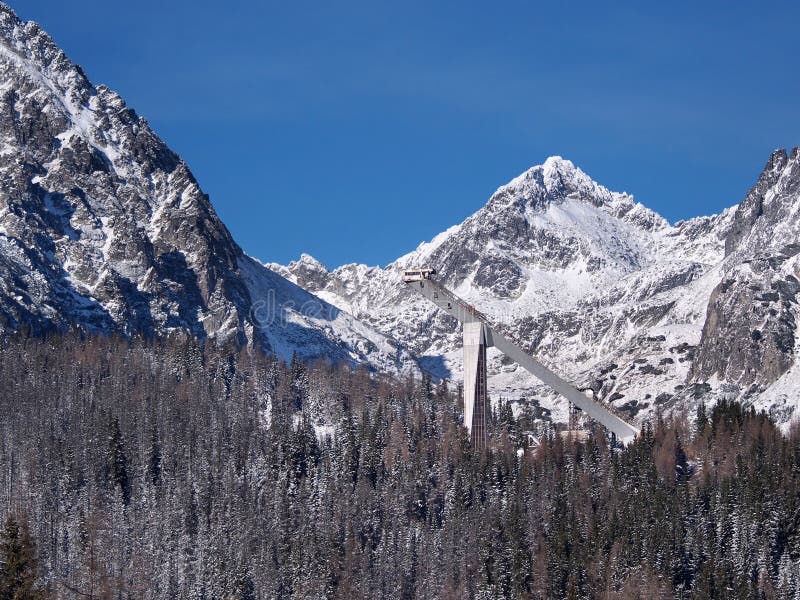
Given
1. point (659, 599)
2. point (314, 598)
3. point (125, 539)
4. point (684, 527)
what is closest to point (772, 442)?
point (684, 527)

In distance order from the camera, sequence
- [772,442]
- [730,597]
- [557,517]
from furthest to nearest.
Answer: [772,442]
[557,517]
[730,597]

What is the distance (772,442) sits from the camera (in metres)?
195

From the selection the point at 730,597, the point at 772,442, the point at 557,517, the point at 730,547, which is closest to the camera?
the point at 730,597

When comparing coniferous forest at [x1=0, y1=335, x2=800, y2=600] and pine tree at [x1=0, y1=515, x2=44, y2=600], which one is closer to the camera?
pine tree at [x1=0, y1=515, x2=44, y2=600]

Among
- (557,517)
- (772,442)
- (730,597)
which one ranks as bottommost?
(730,597)

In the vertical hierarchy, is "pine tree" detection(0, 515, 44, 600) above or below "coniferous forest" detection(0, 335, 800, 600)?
below

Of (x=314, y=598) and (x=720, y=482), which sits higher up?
(x=720, y=482)

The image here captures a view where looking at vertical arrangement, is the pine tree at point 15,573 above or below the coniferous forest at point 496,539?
below

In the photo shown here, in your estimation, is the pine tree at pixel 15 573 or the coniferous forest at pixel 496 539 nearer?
the pine tree at pixel 15 573

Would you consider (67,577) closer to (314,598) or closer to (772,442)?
(314,598)

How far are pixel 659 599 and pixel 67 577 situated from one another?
7013 cm

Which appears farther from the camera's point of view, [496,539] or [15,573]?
[496,539]

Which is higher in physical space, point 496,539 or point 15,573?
point 496,539

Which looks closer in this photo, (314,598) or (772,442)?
(314,598)
